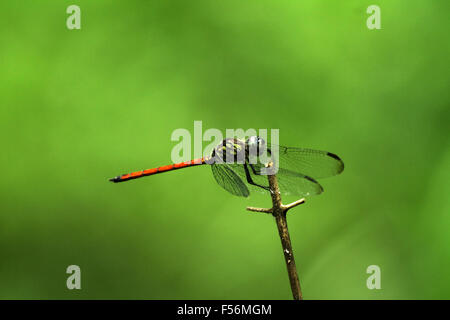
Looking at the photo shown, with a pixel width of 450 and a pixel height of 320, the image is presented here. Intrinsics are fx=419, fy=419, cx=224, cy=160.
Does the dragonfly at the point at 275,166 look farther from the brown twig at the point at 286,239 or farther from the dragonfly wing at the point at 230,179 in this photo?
the brown twig at the point at 286,239

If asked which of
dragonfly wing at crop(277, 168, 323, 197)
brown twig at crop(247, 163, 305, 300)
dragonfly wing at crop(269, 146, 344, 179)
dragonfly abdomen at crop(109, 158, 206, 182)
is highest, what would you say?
dragonfly abdomen at crop(109, 158, 206, 182)

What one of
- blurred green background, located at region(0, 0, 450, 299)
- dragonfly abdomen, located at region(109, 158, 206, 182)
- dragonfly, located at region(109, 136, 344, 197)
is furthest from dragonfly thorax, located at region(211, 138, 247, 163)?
blurred green background, located at region(0, 0, 450, 299)

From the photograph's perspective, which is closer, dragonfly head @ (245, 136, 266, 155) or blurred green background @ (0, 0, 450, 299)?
dragonfly head @ (245, 136, 266, 155)

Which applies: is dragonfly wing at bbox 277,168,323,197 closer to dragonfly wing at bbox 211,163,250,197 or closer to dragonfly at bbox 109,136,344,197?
dragonfly at bbox 109,136,344,197

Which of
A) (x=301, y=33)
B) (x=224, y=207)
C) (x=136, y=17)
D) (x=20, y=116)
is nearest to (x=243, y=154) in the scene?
(x=224, y=207)

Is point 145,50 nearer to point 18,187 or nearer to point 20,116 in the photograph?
point 20,116

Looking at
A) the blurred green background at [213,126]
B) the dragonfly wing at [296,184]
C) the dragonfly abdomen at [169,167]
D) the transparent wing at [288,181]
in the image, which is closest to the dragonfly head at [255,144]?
the transparent wing at [288,181]

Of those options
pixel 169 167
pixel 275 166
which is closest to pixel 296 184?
pixel 275 166

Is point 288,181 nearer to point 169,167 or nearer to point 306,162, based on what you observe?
point 306,162
